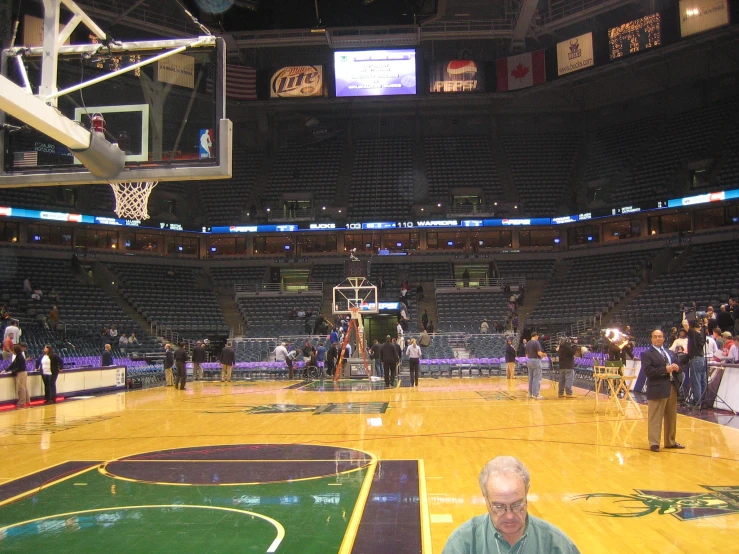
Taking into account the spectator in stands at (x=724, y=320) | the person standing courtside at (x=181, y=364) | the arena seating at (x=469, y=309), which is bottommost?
the person standing courtside at (x=181, y=364)

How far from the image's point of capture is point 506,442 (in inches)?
372

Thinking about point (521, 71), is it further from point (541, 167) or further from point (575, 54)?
point (541, 167)

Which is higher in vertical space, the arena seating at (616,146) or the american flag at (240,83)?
the american flag at (240,83)

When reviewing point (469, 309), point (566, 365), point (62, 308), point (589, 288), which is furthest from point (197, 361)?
point (589, 288)

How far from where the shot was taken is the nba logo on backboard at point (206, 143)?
324 inches

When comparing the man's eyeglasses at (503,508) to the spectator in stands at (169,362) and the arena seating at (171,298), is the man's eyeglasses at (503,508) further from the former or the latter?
the arena seating at (171,298)

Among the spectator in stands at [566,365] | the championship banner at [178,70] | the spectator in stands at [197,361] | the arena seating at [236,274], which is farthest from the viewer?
the arena seating at [236,274]

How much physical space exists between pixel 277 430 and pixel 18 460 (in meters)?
3.96

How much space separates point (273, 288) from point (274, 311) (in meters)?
3.58

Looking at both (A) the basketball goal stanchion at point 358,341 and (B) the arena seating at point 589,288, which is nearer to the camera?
(A) the basketball goal stanchion at point 358,341

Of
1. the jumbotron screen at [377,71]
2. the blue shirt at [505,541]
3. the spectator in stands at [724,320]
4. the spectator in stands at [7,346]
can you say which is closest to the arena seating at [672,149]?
the jumbotron screen at [377,71]

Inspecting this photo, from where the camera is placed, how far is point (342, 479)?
7.03 metres

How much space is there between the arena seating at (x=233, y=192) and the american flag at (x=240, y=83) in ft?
20.9

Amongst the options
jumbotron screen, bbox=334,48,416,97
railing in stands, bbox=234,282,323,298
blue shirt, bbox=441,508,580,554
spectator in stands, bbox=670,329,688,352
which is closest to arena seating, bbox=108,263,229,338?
railing in stands, bbox=234,282,323,298
